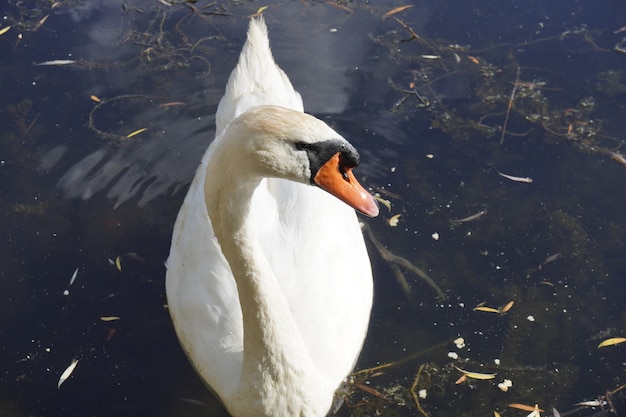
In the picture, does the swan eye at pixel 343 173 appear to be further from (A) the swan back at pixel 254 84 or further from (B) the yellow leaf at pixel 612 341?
(B) the yellow leaf at pixel 612 341

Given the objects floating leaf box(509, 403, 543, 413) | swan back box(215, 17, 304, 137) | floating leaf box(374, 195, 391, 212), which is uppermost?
swan back box(215, 17, 304, 137)

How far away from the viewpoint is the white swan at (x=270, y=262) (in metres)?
3.24

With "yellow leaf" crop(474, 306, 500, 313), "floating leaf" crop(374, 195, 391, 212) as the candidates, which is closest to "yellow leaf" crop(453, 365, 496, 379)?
"yellow leaf" crop(474, 306, 500, 313)

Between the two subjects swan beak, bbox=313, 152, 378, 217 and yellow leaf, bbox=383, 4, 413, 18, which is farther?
yellow leaf, bbox=383, 4, 413, 18

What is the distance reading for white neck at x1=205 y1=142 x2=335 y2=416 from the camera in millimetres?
3422

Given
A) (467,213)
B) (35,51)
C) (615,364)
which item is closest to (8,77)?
(35,51)

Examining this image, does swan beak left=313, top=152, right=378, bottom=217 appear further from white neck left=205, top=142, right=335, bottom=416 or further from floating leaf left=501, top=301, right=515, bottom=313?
floating leaf left=501, top=301, right=515, bottom=313

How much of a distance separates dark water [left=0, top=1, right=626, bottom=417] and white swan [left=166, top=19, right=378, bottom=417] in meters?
0.45

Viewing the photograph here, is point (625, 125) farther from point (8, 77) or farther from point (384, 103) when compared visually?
point (8, 77)

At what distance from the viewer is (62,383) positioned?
4949 mm

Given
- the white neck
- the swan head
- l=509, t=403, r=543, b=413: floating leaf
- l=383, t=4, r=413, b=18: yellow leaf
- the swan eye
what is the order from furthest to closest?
l=383, t=4, r=413, b=18: yellow leaf → l=509, t=403, r=543, b=413: floating leaf → the white neck → the swan eye → the swan head

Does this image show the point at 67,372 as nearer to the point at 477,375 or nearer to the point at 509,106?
the point at 477,375

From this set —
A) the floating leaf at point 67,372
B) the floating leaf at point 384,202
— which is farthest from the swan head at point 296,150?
the floating leaf at point 384,202

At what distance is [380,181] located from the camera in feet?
20.1
